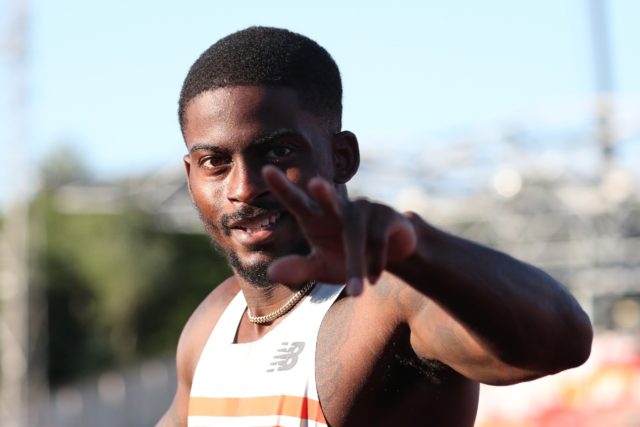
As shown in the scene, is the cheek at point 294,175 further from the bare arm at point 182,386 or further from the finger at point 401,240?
the bare arm at point 182,386

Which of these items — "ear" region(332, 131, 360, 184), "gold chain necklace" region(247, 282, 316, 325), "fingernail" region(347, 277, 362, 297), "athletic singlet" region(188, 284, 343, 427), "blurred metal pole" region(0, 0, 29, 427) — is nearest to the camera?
"fingernail" region(347, 277, 362, 297)

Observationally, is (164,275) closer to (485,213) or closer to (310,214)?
(485,213)

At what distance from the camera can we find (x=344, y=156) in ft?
10.4

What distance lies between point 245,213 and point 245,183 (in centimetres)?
8

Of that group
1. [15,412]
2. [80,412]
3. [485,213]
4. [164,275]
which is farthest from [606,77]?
[164,275]

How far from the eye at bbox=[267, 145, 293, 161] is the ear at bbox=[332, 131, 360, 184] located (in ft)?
0.66

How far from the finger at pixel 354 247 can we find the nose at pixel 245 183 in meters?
0.84

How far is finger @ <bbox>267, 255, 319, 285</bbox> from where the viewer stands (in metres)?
2.10

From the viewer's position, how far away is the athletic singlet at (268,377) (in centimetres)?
301

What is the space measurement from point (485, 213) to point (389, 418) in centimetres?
2401

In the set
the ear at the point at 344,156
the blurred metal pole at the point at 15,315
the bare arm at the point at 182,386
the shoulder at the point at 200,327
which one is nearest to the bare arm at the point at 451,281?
the ear at the point at 344,156

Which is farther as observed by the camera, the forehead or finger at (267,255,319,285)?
the forehead

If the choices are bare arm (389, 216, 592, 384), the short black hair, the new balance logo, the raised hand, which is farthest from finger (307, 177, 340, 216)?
the new balance logo

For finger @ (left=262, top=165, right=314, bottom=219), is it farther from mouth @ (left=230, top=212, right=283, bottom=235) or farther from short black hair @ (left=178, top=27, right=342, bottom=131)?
short black hair @ (left=178, top=27, right=342, bottom=131)
